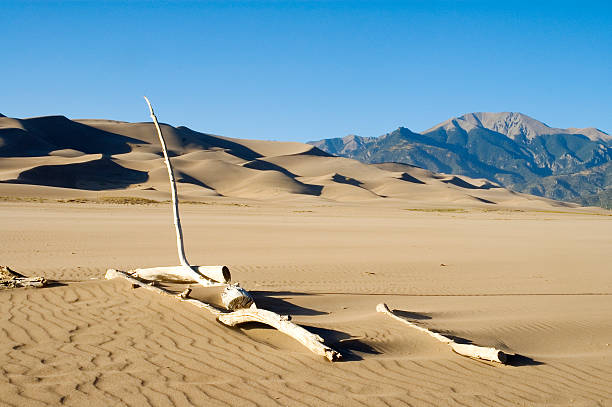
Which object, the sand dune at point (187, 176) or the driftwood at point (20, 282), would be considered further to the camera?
the sand dune at point (187, 176)

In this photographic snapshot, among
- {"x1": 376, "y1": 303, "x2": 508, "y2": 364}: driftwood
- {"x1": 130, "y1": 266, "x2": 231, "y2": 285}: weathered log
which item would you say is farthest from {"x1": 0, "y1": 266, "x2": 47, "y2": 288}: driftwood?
{"x1": 376, "y1": 303, "x2": 508, "y2": 364}: driftwood

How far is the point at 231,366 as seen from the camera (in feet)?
20.1

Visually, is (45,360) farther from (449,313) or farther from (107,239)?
(107,239)

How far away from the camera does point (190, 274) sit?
1056 cm

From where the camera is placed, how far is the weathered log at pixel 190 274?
401 inches

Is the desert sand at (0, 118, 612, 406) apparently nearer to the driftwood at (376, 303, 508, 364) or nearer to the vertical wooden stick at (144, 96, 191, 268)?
the driftwood at (376, 303, 508, 364)

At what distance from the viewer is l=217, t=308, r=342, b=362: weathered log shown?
650cm

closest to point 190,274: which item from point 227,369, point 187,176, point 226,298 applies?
point 226,298

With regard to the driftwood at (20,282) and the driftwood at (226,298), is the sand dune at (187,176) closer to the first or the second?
the driftwood at (20,282)

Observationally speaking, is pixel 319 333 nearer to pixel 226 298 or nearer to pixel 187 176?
pixel 226 298

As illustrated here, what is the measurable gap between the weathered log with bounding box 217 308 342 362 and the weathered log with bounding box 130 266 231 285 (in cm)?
230

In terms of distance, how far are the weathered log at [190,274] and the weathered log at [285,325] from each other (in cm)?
230

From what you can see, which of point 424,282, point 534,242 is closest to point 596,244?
point 534,242

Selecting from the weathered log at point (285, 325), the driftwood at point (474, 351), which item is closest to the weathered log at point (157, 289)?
the weathered log at point (285, 325)
